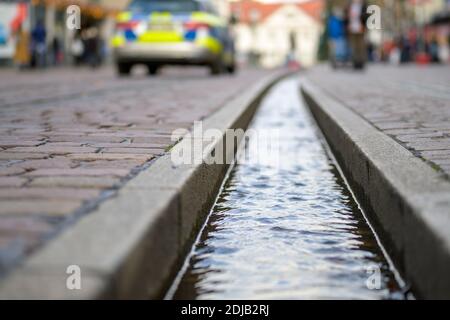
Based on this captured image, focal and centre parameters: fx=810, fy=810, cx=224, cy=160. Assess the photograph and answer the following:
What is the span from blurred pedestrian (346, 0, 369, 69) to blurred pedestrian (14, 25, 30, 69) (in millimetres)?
9757

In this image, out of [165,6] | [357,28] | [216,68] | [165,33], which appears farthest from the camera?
[357,28]

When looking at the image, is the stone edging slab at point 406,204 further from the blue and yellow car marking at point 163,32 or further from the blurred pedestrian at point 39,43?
the blurred pedestrian at point 39,43

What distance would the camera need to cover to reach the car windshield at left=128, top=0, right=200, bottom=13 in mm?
16156

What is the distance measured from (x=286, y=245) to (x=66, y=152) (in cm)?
157

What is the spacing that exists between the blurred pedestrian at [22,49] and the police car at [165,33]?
347 inches

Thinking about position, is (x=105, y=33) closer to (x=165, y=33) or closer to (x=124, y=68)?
(x=124, y=68)

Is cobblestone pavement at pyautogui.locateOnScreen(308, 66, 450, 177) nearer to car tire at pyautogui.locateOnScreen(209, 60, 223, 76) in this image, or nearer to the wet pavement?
the wet pavement

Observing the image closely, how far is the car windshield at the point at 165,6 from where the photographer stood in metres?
16.2

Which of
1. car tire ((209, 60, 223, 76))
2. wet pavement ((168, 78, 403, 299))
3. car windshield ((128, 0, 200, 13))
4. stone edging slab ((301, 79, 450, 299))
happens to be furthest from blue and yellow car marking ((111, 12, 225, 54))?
stone edging slab ((301, 79, 450, 299))

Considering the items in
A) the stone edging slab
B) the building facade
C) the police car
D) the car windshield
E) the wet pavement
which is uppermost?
the building facade

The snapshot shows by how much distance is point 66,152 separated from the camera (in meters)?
4.26

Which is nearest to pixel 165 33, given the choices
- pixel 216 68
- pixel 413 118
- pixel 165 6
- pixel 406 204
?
pixel 165 6

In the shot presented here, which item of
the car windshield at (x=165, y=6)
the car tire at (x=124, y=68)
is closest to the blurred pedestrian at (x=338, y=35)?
the car windshield at (x=165, y=6)

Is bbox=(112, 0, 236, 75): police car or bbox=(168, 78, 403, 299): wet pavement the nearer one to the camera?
bbox=(168, 78, 403, 299): wet pavement
